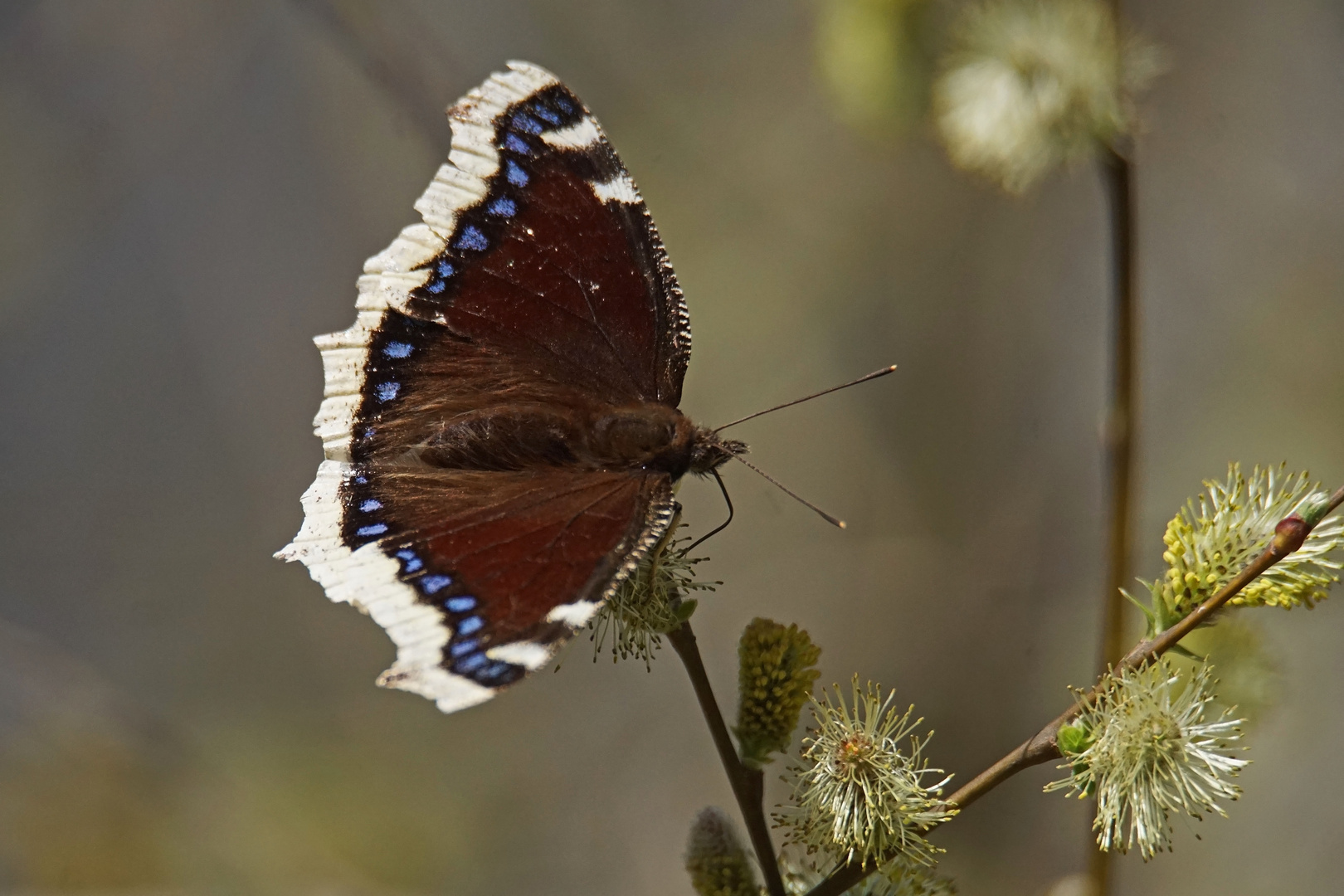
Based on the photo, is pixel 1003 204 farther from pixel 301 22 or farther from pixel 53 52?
pixel 53 52

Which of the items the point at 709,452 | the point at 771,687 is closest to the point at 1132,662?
the point at 771,687

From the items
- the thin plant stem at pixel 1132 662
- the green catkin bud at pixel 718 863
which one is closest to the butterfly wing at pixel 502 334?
the green catkin bud at pixel 718 863

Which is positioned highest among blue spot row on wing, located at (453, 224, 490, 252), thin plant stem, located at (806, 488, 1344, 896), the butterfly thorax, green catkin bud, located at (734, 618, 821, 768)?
blue spot row on wing, located at (453, 224, 490, 252)

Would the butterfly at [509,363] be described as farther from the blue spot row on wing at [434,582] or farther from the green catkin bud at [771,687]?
the green catkin bud at [771,687]

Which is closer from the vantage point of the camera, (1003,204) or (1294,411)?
(1294,411)

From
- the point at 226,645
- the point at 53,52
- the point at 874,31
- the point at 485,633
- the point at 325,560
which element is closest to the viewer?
the point at 485,633

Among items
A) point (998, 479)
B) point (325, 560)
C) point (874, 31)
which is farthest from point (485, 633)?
point (998, 479)

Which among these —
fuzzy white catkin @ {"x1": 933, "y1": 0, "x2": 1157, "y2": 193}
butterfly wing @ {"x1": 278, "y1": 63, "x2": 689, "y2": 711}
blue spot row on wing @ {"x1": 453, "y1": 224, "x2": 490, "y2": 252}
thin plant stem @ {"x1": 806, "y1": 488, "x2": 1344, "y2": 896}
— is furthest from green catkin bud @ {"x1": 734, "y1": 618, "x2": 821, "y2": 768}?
fuzzy white catkin @ {"x1": 933, "y1": 0, "x2": 1157, "y2": 193}

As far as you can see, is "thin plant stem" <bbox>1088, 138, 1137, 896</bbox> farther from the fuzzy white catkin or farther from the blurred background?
the blurred background
